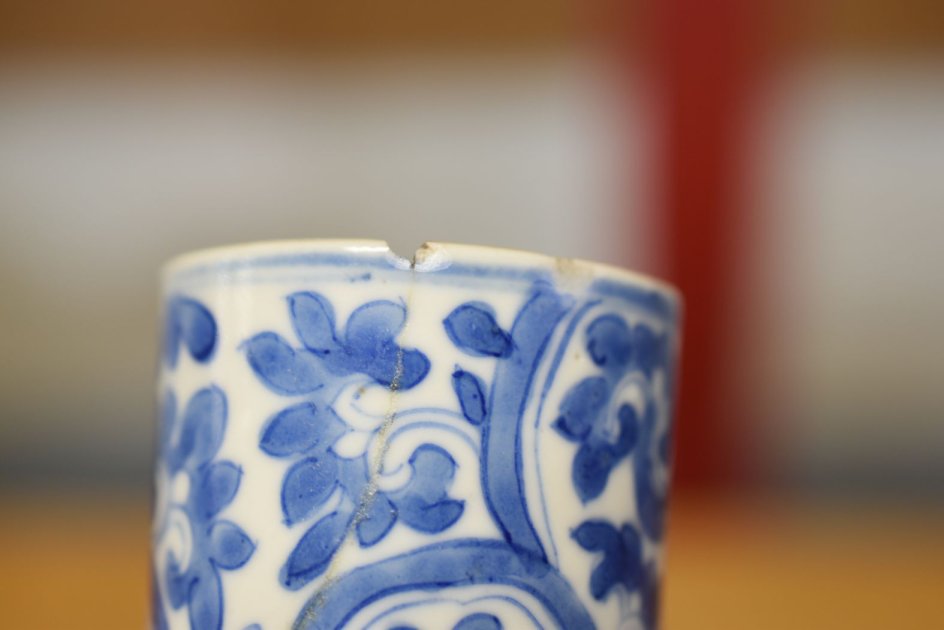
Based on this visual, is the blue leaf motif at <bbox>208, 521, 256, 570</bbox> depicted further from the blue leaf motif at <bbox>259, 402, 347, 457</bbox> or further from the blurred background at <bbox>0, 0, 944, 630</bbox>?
the blurred background at <bbox>0, 0, 944, 630</bbox>

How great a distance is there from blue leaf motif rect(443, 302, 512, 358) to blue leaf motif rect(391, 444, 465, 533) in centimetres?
4

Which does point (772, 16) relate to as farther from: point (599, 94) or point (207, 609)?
point (207, 609)

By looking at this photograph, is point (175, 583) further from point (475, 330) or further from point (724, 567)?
point (724, 567)

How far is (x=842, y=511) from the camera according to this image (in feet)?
4.44

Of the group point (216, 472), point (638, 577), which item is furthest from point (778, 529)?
point (216, 472)

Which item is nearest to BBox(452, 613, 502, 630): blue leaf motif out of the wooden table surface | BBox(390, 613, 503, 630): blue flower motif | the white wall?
BBox(390, 613, 503, 630): blue flower motif

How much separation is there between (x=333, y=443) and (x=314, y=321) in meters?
0.05

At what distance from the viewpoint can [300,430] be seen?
1.18ft

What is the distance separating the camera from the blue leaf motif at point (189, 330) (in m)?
0.38

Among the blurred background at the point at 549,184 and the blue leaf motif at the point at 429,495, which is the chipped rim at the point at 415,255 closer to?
the blue leaf motif at the point at 429,495

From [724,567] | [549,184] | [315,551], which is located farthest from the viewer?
[549,184]

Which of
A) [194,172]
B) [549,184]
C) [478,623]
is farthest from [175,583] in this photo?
[194,172]

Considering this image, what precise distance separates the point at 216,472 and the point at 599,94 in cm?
120

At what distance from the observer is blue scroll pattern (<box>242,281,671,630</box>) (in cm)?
35
